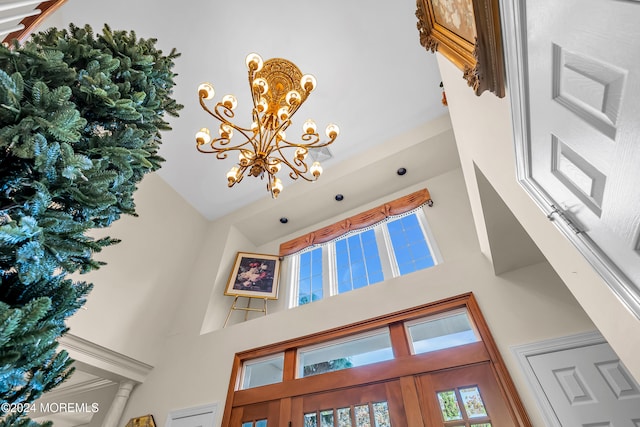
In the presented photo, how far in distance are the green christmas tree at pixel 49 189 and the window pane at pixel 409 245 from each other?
3358mm

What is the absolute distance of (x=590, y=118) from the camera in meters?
0.75

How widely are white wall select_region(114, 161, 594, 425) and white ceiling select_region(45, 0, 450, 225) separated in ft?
3.64

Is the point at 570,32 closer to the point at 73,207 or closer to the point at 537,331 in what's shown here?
the point at 73,207

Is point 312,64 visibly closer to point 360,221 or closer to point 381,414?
point 360,221

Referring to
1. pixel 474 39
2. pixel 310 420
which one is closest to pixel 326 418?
pixel 310 420

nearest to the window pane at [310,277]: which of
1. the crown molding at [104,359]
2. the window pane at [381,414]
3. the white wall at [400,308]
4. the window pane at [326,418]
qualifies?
the white wall at [400,308]

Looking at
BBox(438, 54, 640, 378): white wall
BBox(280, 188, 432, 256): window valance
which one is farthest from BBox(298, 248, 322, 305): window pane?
BBox(438, 54, 640, 378): white wall

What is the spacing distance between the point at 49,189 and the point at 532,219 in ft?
6.04

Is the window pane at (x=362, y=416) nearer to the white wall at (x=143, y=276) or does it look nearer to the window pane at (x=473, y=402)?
the window pane at (x=473, y=402)

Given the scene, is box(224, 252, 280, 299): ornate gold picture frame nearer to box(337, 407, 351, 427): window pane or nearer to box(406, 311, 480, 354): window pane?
box(337, 407, 351, 427): window pane

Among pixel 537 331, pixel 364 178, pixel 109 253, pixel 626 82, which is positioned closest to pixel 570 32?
pixel 626 82

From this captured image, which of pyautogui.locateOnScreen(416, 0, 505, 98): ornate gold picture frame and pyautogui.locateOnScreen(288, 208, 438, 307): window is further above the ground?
pyautogui.locateOnScreen(288, 208, 438, 307): window

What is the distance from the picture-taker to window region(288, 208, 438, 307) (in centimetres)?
388

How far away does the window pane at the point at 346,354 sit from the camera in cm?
294
